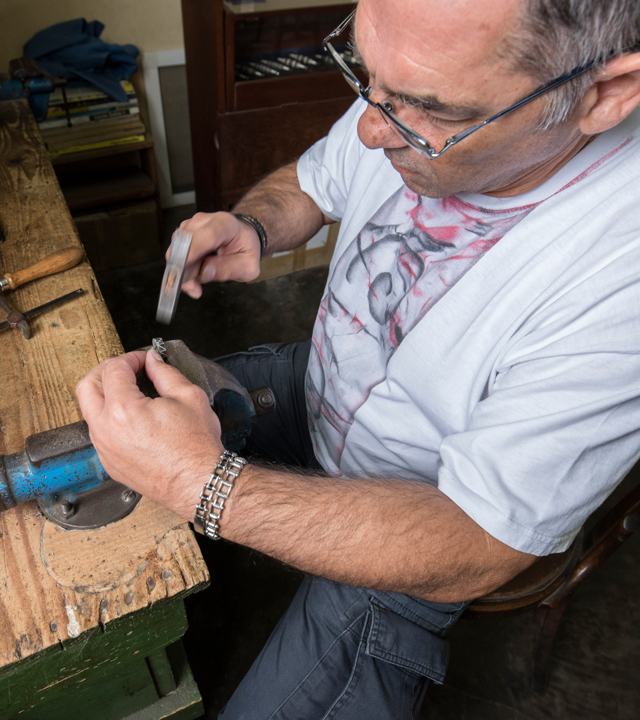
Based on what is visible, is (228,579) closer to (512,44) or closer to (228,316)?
(228,316)

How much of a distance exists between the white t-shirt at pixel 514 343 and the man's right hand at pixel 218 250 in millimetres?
313

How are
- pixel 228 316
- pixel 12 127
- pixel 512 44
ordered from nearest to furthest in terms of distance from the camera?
pixel 512 44, pixel 12 127, pixel 228 316

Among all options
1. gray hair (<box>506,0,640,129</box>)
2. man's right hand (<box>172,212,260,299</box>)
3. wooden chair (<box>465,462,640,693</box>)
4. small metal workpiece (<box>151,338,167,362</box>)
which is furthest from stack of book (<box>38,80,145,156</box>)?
wooden chair (<box>465,462,640,693</box>)

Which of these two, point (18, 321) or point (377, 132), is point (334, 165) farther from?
point (18, 321)

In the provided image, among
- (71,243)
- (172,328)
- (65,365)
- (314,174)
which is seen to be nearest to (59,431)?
(65,365)

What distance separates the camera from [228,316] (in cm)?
266

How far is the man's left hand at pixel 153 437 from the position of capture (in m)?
0.76

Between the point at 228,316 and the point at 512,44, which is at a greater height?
the point at 512,44

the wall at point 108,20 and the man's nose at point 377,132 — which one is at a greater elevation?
the man's nose at point 377,132

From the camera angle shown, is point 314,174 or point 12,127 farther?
point 12,127

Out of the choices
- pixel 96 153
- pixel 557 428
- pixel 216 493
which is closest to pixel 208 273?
pixel 216 493

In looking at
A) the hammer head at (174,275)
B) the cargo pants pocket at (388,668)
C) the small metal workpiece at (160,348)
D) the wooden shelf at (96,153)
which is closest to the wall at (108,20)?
the wooden shelf at (96,153)

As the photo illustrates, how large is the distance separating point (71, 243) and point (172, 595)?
2.98 ft

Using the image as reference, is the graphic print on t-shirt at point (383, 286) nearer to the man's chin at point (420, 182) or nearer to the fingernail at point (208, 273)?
the man's chin at point (420, 182)
